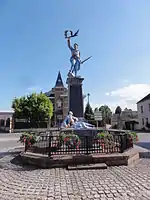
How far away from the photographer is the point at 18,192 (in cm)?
398

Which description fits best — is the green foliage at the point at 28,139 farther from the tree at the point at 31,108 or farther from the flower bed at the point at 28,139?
the tree at the point at 31,108

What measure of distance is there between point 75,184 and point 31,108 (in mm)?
28774

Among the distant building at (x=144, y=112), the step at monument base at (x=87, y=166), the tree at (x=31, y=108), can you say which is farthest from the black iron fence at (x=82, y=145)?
the distant building at (x=144, y=112)

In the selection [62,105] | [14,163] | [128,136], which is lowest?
[14,163]

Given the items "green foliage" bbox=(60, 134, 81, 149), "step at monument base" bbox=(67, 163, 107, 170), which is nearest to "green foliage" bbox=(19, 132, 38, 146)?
"green foliage" bbox=(60, 134, 81, 149)

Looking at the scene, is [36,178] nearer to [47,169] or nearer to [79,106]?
[47,169]

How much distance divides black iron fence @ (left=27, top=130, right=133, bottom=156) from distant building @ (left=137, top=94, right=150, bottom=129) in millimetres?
27882

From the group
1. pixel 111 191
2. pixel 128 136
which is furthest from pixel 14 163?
pixel 128 136

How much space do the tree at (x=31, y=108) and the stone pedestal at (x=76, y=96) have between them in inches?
803

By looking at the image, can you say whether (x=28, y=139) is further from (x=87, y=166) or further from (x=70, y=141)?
(x=87, y=166)

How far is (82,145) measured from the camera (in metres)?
7.35

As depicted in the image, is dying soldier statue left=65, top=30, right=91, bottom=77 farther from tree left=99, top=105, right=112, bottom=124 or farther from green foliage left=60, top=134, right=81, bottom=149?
tree left=99, top=105, right=112, bottom=124

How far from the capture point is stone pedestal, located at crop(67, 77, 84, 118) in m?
12.6

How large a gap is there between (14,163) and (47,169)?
1738mm
